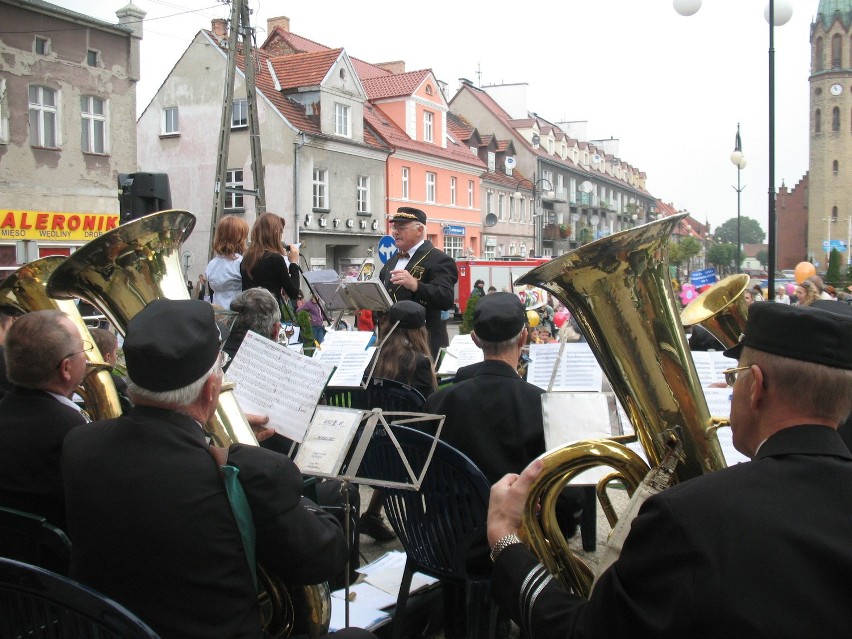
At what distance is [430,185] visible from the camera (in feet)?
105

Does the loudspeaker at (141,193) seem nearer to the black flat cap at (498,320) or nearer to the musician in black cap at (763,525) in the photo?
the black flat cap at (498,320)

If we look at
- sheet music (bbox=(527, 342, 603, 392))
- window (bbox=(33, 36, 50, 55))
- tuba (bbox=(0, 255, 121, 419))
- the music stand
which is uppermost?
window (bbox=(33, 36, 50, 55))

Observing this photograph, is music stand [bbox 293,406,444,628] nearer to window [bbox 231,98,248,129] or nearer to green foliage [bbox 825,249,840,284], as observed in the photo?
window [bbox 231,98,248,129]

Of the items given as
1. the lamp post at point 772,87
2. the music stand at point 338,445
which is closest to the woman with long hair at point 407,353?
the music stand at point 338,445

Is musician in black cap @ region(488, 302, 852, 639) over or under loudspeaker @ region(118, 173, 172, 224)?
under

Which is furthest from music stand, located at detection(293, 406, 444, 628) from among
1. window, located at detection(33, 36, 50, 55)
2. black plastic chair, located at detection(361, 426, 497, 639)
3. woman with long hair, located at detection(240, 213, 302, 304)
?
window, located at detection(33, 36, 50, 55)

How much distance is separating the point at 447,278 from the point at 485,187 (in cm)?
3241

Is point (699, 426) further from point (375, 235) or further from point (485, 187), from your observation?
point (485, 187)

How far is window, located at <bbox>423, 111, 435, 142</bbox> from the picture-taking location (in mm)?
31984

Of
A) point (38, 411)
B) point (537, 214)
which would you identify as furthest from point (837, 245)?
point (38, 411)

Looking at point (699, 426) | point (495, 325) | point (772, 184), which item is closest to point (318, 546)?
point (699, 426)

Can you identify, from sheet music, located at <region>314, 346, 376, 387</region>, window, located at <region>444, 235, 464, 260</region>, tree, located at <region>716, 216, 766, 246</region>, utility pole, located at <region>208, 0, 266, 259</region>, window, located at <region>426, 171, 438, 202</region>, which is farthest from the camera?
tree, located at <region>716, 216, 766, 246</region>

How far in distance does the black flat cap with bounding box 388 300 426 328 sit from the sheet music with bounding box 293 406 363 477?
85.6 inches

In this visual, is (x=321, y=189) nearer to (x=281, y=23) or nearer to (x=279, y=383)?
(x=281, y=23)
